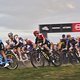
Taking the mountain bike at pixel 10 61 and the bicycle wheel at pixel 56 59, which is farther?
the bicycle wheel at pixel 56 59

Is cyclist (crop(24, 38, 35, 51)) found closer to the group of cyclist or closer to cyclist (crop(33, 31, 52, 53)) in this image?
the group of cyclist

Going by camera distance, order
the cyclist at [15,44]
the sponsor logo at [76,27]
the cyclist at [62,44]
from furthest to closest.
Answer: the sponsor logo at [76,27], the cyclist at [62,44], the cyclist at [15,44]

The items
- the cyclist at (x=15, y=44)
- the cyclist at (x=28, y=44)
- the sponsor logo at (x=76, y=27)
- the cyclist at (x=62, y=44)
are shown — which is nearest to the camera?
the cyclist at (x=15, y=44)

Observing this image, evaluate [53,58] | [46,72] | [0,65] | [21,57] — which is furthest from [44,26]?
[46,72]

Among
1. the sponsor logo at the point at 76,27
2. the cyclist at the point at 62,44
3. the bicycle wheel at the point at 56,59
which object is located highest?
the sponsor logo at the point at 76,27

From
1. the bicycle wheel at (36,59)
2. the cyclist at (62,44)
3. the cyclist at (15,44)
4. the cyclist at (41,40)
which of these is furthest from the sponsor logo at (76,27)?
the bicycle wheel at (36,59)

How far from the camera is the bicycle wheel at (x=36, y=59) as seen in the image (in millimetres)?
21531

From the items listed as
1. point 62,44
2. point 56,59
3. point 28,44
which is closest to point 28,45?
point 28,44

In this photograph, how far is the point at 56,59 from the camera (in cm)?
2317

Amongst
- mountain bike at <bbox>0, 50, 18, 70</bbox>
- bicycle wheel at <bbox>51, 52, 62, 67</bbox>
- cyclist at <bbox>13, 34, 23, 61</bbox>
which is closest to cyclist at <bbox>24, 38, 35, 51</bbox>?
cyclist at <bbox>13, 34, 23, 61</bbox>

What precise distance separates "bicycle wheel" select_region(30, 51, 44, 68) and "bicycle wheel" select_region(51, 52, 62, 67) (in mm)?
1178

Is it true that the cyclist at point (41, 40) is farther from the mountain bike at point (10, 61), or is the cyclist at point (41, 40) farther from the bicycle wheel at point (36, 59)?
the mountain bike at point (10, 61)

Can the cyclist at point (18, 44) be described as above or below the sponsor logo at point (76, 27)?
below

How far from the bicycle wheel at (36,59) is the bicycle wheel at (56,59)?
3.86 ft
